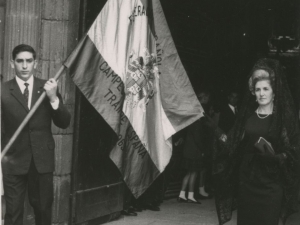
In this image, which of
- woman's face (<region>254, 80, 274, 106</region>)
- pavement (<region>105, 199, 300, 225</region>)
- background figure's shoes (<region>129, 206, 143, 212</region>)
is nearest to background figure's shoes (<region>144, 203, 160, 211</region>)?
pavement (<region>105, 199, 300, 225</region>)

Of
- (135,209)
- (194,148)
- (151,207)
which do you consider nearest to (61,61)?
(135,209)

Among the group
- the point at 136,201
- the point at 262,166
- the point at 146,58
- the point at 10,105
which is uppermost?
the point at 146,58

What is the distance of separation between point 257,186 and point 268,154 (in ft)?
1.16

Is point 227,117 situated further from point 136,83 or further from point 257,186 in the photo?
point 257,186

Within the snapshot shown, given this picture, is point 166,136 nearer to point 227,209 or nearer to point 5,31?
point 227,209

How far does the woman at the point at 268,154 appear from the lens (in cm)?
555

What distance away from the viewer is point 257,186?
5586 millimetres

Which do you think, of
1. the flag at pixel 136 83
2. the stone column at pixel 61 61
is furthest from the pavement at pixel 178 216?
the flag at pixel 136 83

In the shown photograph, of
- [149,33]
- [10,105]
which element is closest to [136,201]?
[149,33]

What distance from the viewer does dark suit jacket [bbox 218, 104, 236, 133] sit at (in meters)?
9.72

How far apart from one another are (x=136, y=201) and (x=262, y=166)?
3480mm

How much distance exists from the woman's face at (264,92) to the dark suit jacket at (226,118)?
4031 millimetres

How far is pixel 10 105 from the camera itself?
5.29m

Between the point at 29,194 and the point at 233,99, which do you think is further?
the point at 233,99
